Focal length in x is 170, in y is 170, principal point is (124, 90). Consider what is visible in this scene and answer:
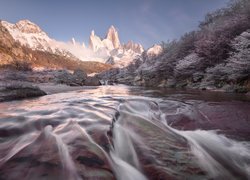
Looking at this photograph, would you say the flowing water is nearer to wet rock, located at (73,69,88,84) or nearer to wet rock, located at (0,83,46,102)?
wet rock, located at (0,83,46,102)

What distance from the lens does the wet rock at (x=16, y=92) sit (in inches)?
301

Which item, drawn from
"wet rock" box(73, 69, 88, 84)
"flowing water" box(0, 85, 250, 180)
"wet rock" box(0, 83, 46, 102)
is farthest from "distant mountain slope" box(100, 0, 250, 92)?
"wet rock" box(73, 69, 88, 84)

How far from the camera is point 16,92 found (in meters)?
8.24

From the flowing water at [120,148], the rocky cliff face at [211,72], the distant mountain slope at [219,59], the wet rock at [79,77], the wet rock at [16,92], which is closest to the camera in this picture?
the flowing water at [120,148]

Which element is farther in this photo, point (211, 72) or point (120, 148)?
point (211, 72)

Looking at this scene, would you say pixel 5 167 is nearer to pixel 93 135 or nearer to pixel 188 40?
pixel 93 135

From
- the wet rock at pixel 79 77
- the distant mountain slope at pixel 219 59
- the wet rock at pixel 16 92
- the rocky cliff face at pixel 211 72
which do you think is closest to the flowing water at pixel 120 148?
the wet rock at pixel 16 92

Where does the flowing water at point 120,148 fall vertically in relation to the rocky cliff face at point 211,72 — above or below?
below

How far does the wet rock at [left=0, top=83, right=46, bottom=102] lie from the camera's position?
7.63 meters

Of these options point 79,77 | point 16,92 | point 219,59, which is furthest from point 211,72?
point 79,77

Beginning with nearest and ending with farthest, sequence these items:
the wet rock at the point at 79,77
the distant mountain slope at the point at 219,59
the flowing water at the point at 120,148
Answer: the flowing water at the point at 120,148
the distant mountain slope at the point at 219,59
the wet rock at the point at 79,77

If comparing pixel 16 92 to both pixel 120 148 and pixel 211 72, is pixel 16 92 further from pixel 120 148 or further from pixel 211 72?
pixel 211 72

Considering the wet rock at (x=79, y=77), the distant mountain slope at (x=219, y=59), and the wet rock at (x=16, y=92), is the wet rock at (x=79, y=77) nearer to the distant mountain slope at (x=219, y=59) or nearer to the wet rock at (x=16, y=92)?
the distant mountain slope at (x=219, y=59)

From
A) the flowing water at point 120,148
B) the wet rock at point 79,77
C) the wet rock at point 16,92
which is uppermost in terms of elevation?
the wet rock at point 79,77
